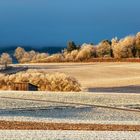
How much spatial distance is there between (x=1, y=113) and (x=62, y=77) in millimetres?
18643

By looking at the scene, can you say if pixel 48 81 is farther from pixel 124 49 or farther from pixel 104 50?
pixel 104 50

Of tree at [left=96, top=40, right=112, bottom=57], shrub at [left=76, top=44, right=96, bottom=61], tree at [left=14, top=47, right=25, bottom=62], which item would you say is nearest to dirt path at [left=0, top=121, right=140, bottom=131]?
shrub at [left=76, top=44, right=96, bottom=61]

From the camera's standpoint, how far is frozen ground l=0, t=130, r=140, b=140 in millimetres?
16203

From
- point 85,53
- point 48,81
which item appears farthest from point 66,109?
point 85,53

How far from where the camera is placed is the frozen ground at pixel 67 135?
16203mm

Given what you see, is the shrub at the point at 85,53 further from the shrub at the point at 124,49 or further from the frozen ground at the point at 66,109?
the frozen ground at the point at 66,109

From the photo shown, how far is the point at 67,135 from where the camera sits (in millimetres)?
16828

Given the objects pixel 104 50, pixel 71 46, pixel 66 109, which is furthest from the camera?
pixel 71 46

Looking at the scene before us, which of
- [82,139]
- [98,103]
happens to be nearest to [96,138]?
[82,139]

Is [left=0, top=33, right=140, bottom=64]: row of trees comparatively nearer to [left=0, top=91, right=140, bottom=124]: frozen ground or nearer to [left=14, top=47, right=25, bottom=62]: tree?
[left=14, top=47, right=25, bottom=62]: tree

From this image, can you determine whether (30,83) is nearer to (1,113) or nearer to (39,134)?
(1,113)

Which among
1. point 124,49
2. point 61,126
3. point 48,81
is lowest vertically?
point 61,126

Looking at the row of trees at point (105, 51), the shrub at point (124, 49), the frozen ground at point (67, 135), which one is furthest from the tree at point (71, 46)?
the frozen ground at point (67, 135)

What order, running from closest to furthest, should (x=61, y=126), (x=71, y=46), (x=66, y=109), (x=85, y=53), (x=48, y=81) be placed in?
(x=61, y=126) < (x=66, y=109) < (x=48, y=81) < (x=85, y=53) < (x=71, y=46)
